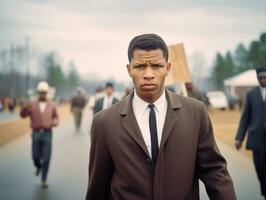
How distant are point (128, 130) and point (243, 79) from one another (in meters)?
26.7

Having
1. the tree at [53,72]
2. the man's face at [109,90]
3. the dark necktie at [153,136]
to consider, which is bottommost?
the tree at [53,72]

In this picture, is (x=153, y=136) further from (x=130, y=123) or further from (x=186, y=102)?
(x=186, y=102)

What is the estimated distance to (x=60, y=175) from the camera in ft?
32.2

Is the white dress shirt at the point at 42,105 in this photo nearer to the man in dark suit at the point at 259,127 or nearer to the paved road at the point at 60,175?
the paved road at the point at 60,175

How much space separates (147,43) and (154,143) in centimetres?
47

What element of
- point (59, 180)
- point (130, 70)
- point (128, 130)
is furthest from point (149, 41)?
point (59, 180)

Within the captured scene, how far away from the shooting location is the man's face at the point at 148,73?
2750 millimetres

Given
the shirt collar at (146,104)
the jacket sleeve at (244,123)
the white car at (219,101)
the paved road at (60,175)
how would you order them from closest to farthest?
1. the shirt collar at (146,104)
2. the jacket sleeve at (244,123)
3. the paved road at (60,175)
4. the white car at (219,101)

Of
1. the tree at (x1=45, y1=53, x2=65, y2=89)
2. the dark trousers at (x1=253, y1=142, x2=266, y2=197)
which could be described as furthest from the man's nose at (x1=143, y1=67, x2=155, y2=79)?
the tree at (x1=45, y1=53, x2=65, y2=89)

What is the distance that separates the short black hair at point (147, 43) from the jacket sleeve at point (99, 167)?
0.39 meters

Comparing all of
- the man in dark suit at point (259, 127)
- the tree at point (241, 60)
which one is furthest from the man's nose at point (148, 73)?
the tree at point (241, 60)

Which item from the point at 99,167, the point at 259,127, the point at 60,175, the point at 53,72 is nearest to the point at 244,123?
the point at 259,127

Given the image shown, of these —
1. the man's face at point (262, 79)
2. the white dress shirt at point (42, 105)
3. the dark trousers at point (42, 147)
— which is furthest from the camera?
the white dress shirt at point (42, 105)

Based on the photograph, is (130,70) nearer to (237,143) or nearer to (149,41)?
(149,41)
